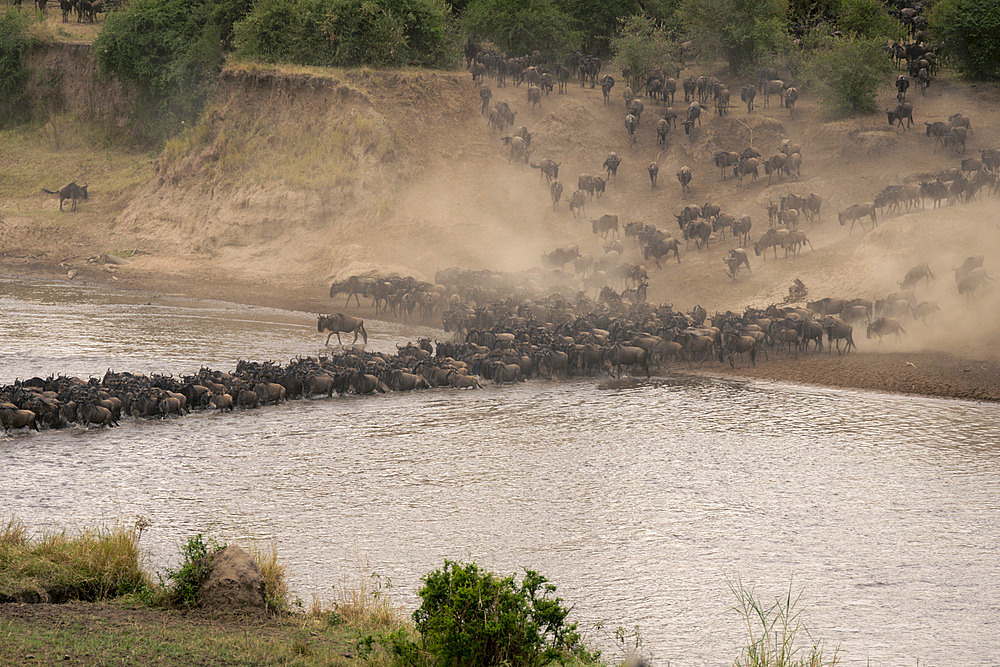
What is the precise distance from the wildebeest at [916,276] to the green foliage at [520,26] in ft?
96.5

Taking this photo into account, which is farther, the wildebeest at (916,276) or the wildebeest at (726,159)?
the wildebeest at (726,159)

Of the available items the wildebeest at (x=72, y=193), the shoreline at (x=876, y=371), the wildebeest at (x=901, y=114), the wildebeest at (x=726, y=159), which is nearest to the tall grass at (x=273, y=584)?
the shoreline at (x=876, y=371)

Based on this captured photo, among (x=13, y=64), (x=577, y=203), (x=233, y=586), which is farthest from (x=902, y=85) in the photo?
(x=13, y=64)

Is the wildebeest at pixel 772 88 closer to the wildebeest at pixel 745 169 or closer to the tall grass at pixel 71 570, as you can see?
the wildebeest at pixel 745 169

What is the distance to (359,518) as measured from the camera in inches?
645

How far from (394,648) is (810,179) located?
3819 cm

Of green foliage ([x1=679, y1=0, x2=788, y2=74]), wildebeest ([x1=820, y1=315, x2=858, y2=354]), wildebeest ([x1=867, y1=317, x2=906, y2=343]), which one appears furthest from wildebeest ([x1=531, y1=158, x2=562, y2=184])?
wildebeest ([x1=867, y1=317, x2=906, y2=343])

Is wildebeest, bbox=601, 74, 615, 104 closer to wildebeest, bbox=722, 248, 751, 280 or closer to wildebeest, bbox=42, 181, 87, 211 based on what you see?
wildebeest, bbox=722, 248, 751, 280

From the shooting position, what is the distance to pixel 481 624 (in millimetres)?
9836

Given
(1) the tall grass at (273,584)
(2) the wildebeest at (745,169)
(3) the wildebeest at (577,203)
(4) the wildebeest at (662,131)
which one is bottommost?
(1) the tall grass at (273,584)

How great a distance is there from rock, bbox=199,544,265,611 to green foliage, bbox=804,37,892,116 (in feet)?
140

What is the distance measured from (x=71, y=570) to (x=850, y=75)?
145ft

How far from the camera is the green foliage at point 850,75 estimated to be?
47.7 m

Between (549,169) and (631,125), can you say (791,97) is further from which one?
(549,169)
